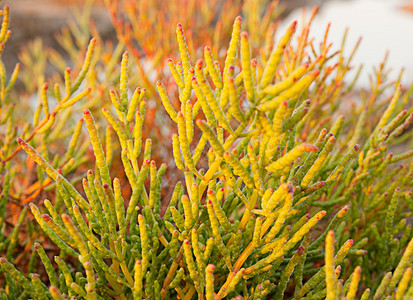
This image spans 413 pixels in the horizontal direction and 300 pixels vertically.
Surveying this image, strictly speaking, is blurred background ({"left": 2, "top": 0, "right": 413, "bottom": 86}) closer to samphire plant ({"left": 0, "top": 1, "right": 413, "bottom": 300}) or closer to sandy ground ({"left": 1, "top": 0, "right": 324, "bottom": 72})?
sandy ground ({"left": 1, "top": 0, "right": 324, "bottom": 72})

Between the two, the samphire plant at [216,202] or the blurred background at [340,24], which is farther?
the blurred background at [340,24]

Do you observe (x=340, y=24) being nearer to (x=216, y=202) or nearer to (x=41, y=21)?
(x=41, y=21)

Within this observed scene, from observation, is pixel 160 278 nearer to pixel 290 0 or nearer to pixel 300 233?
pixel 300 233

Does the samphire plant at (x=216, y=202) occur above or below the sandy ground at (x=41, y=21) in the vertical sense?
below

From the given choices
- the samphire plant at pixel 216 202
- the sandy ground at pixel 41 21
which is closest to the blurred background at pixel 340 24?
the sandy ground at pixel 41 21

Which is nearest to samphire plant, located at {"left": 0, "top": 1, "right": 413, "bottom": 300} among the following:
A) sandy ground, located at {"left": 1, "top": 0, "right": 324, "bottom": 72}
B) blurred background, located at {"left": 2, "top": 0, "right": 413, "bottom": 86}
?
blurred background, located at {"left": 2, "top": 0, "right": 413, "bottom": 86}

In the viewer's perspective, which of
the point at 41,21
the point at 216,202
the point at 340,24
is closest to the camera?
the point at 216,202

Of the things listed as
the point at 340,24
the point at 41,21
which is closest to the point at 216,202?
the point at 41,21

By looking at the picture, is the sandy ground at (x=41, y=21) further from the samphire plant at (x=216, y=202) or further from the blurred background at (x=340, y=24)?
the samphire plant at (x=216, y=202)
